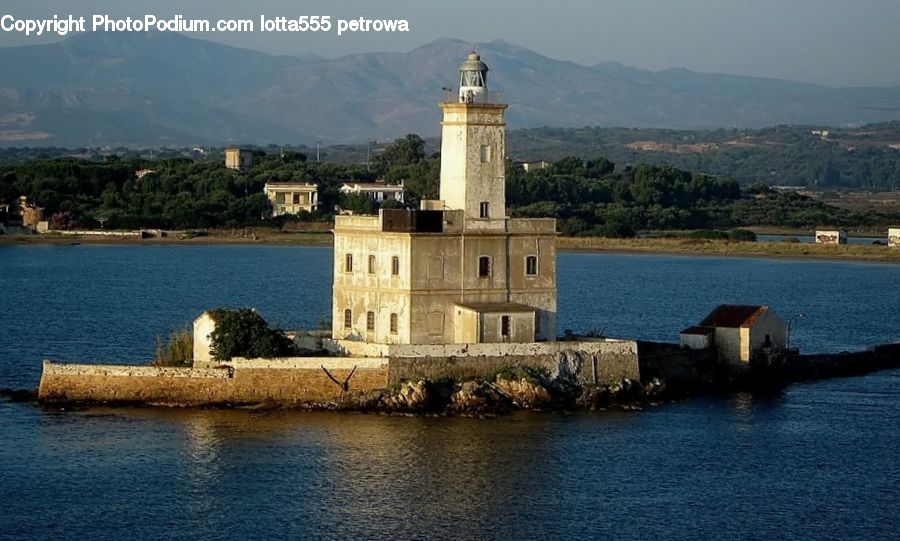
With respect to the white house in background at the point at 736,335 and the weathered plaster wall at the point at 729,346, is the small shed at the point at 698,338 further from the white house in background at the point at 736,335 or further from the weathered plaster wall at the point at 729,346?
the weathered plaster wall at the point at 729,346

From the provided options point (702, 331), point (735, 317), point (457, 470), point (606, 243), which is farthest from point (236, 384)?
point (606, 243)

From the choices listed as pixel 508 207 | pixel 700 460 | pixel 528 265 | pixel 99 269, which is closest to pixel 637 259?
pixel 508 207

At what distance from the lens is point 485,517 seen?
2619cm

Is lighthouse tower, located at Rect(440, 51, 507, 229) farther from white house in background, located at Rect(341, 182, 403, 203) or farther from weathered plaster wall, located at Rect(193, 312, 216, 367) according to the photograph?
white house in background, located at Rect(341, 182, 403, 203)

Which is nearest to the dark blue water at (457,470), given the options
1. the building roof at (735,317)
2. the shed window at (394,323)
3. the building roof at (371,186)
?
the building roof at (735,317)

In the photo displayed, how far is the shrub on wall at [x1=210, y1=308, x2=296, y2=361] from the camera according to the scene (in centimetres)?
3325

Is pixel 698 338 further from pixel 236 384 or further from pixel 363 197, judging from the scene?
pixel 363 197

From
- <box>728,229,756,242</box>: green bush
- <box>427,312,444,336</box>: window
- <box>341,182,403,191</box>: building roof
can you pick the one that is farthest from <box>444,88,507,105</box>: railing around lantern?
<box>341,182,403,191</box>: building roof

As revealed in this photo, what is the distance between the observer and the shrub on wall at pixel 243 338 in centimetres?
3325

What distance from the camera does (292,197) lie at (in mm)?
94375

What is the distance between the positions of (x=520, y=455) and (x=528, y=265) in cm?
657

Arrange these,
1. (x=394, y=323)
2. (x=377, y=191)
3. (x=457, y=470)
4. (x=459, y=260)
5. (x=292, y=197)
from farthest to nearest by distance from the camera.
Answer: (x=377, y=191) → (x=292, y=197) → (x=459, y=260) → (x=394, y=323) → (x=457, y=470)

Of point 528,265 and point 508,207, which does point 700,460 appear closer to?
point 528,265

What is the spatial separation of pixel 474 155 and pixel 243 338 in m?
5.91
